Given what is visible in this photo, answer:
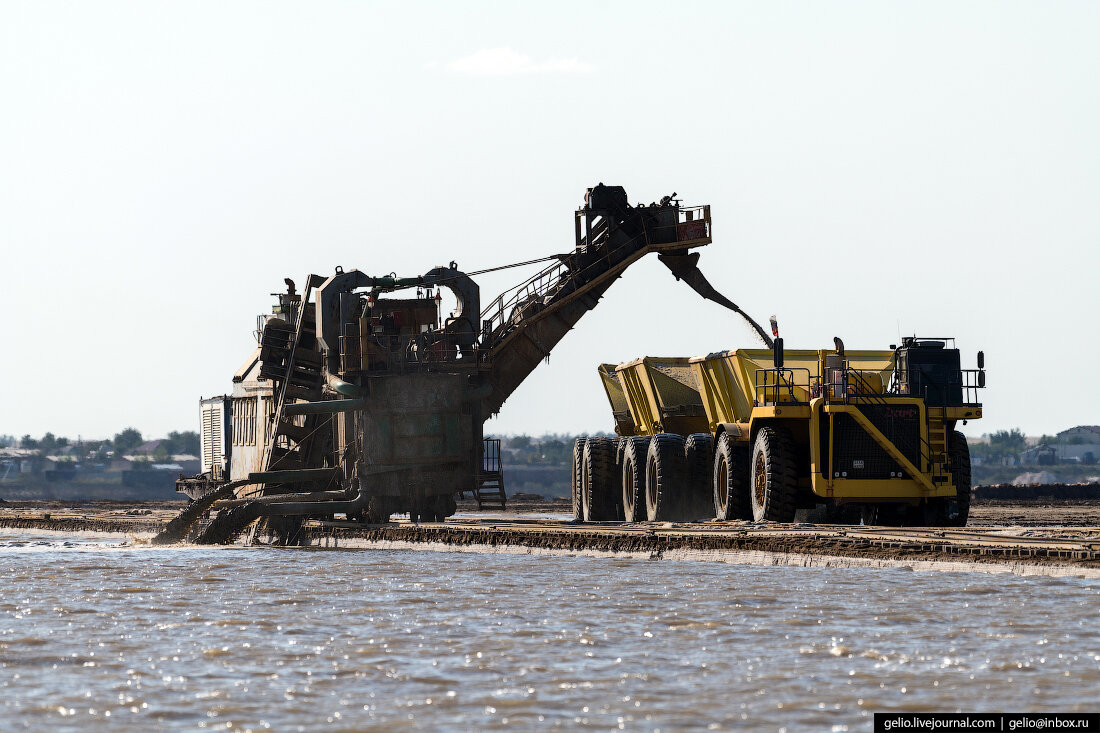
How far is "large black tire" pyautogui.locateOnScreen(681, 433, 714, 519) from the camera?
96.0 feet

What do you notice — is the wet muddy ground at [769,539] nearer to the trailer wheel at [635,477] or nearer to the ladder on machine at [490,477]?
the ladder on machine at [490,477]

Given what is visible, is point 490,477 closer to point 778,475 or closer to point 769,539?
point 778,475

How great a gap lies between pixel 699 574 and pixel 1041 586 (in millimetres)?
4773

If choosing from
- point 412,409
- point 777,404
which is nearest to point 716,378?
point 777,404

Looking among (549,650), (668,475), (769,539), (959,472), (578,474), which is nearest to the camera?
(549,650)

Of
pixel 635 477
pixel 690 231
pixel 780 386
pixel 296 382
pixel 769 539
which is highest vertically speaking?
pixel 690 231

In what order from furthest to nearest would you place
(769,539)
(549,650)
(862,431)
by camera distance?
(862,431) → (769,539) → (549,650)

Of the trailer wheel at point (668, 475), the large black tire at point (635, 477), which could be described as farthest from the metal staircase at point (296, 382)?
the trailer wheel at point (668, 475)

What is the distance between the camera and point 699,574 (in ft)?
67.9

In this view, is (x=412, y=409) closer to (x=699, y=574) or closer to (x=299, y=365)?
(x=299, y=365)

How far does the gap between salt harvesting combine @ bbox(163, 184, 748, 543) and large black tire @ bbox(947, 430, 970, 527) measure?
987 cm

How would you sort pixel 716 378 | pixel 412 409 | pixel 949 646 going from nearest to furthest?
pixel 949 646 < pixel 716 378 < pixel 412 409

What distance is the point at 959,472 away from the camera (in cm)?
2561

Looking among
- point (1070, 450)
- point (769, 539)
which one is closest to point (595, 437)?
point (769, 539)
